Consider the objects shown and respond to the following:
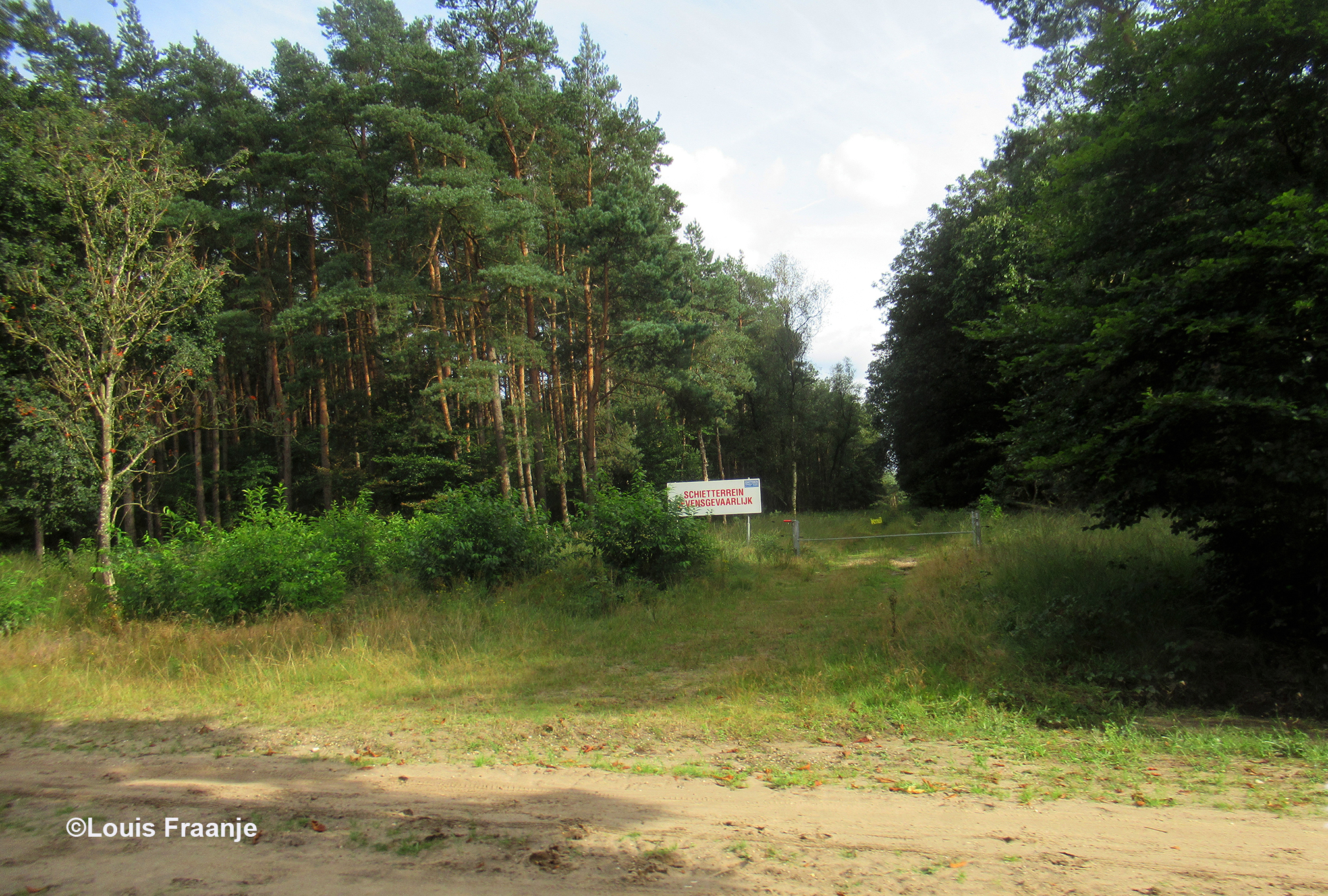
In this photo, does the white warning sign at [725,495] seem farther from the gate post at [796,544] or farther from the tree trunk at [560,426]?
the tree trunk at [560,426]

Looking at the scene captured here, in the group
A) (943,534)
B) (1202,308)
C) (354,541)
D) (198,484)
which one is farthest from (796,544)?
(198,484)

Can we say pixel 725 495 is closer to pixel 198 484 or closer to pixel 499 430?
pixel 499 430

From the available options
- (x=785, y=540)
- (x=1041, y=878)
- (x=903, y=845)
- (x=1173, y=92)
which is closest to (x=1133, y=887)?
(x=1041, y=878)

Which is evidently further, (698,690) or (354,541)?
(354,541)

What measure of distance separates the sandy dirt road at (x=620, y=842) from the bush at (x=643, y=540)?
8593mm

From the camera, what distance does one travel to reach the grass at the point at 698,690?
5.02 m

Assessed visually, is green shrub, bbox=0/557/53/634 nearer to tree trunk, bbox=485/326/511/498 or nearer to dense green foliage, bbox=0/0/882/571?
dense green foliage, bbox=0/0/882/571

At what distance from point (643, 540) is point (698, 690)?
20.9ft

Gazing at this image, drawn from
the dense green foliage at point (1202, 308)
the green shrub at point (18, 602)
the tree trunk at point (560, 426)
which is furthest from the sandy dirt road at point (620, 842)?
the tree trunk at point (560, 426)

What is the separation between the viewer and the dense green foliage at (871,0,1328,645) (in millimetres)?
6180

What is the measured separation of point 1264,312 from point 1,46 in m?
26.6

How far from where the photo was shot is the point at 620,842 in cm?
382

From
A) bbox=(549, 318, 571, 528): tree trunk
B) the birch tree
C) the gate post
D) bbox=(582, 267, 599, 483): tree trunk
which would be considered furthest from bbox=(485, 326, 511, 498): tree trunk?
the birch tree

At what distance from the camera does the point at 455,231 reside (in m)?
23.0
